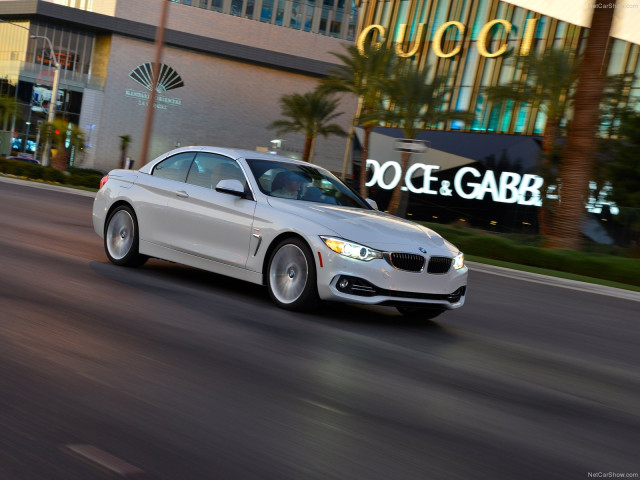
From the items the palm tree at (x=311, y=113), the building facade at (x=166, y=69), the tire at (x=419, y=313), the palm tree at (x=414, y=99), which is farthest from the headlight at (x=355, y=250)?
the building facade at (x=166, y=69)

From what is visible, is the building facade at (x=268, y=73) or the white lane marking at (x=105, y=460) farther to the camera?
the building facade at (x=268, y=73)

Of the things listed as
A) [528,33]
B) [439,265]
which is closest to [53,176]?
[528,33]

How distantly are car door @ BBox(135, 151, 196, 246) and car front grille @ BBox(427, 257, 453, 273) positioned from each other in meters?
2.93

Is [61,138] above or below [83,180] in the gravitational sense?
above

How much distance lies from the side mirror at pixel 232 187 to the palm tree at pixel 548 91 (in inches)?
1138

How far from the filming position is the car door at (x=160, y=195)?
9.58 m

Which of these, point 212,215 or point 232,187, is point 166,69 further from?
point 232,187

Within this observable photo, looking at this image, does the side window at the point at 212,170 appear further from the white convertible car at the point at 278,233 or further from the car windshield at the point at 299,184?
the car windshield at the point at 299,184

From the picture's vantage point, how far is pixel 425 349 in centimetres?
729

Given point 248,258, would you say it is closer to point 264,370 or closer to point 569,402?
point 264,370

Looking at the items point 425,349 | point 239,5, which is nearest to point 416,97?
point 425,349

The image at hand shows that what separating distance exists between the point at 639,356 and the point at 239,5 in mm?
83380

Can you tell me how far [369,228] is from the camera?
8.15 m

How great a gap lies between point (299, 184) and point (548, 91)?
30.8 metres
